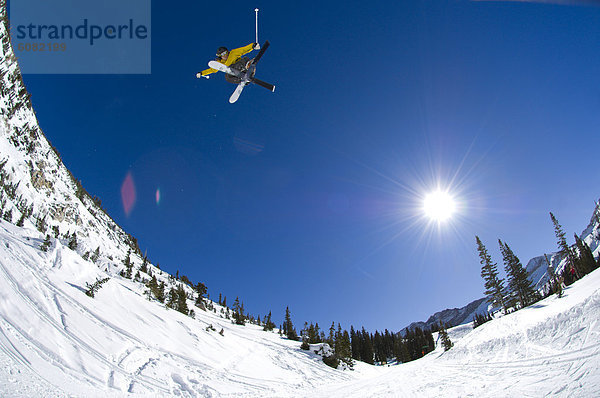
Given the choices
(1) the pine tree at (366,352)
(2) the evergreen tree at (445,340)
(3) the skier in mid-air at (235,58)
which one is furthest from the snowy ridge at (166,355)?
(1) the pine tree at (366,352)

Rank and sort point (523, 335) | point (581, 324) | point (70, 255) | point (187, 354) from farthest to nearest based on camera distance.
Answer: point (70, 255) → point (187, 354) → point (523, 335) → point (581, 324)

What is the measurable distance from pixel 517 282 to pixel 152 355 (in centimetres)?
4855

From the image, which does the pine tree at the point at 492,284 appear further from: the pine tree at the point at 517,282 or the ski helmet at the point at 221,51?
the ski helmet at the point at 221,51

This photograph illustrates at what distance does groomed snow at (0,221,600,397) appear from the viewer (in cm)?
648

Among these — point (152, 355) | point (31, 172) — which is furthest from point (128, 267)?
point (152, 355)

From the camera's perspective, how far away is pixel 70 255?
17078 mm

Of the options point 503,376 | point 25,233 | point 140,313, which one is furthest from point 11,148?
point 503,376

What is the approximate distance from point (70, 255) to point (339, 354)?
26.1 meters

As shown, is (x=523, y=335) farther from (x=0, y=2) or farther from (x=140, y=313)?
(x=0, y=2)

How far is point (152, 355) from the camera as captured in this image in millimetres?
11094

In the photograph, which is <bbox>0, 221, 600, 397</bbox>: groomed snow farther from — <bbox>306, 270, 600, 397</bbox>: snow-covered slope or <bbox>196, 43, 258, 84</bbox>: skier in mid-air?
<bbox>196, 43, 258, 84</bbox>: skier in mid-air

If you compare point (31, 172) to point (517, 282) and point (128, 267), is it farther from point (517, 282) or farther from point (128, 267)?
point (517, 282)

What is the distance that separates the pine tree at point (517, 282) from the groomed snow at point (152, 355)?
3286 cm

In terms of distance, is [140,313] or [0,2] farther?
[0,2]
